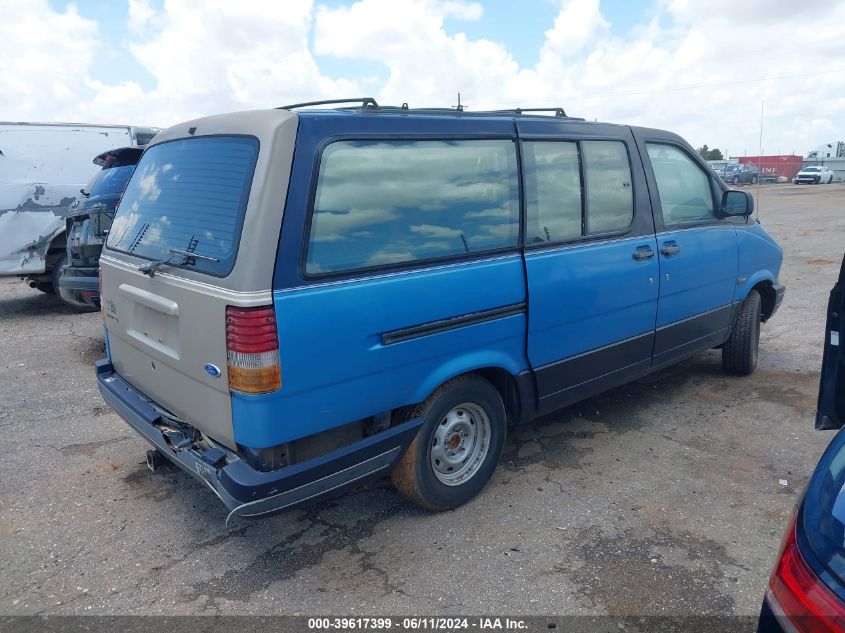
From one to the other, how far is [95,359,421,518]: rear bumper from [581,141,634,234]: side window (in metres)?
1.78

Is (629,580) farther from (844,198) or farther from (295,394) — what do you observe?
(844,198)

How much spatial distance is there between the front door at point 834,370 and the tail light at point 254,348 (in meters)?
2.72

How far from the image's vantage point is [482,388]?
11.2 feet

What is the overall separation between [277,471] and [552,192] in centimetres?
215

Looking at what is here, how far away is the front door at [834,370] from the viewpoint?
3.21m

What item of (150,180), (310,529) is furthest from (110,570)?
(150,180)

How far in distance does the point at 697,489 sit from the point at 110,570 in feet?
10.1

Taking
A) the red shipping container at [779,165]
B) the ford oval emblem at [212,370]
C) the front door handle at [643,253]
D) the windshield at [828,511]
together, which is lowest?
the windshield at [828,511]

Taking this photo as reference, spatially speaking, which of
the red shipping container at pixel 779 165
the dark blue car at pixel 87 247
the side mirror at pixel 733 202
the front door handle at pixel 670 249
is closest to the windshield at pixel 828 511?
the front door handle at pixel 670 249

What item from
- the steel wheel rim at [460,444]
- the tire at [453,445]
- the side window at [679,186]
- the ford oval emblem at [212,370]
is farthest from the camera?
the side window at [679,186]

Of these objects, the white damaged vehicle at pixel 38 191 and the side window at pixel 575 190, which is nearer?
the side window at pixel 575 190

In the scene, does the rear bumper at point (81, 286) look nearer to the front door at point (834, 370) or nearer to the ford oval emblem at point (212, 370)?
the ford oval emblem at point (212, 370)

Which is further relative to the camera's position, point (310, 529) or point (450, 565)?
point (310, 529)

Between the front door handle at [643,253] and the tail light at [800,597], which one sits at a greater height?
the front door handle at [643,253]
